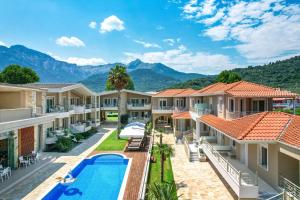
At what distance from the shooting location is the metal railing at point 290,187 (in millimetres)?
12606

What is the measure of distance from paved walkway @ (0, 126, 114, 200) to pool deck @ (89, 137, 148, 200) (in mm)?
2554

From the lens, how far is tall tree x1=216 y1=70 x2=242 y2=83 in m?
66.6

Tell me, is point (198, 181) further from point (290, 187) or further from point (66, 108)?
point (66, 108)

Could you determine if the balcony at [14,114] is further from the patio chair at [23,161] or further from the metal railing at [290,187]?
the metal railing at [290,187]

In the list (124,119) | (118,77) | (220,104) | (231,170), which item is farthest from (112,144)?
(231,170)

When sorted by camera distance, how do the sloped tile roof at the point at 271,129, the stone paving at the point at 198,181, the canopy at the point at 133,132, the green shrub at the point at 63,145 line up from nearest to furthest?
the sloped tile roof at the point at 271,129
the stone paving at the point at 198,181
the green shrub at the point at 63,145
the canopy at the point at 133,132

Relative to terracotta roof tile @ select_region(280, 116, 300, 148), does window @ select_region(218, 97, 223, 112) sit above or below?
above

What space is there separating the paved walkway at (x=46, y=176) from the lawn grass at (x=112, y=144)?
3.91 feet

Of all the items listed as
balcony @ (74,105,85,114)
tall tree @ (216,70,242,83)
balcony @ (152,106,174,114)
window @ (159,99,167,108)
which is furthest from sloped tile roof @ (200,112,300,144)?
tall tree @ (216,70,242,83)

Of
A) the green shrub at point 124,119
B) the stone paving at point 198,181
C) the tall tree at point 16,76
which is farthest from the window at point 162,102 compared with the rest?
the tall tree at point 16,76

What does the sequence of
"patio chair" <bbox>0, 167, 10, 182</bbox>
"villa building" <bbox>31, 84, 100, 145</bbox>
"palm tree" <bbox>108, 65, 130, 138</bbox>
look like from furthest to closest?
"palm tree" <bbox>108, 65, 130, 138</bbox>
"villa building" <bbox>31, 84, 100, 145</bbox>
"patio chair" <bbox>0, 167, 10, 182</bbox>

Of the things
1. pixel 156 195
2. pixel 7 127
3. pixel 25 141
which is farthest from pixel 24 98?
pixel 156 195

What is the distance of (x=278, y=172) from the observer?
1474cm

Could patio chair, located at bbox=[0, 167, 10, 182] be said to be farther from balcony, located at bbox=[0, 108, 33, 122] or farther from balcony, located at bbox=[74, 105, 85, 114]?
balcony, located at bbox=[74, 105, 85, 114]
